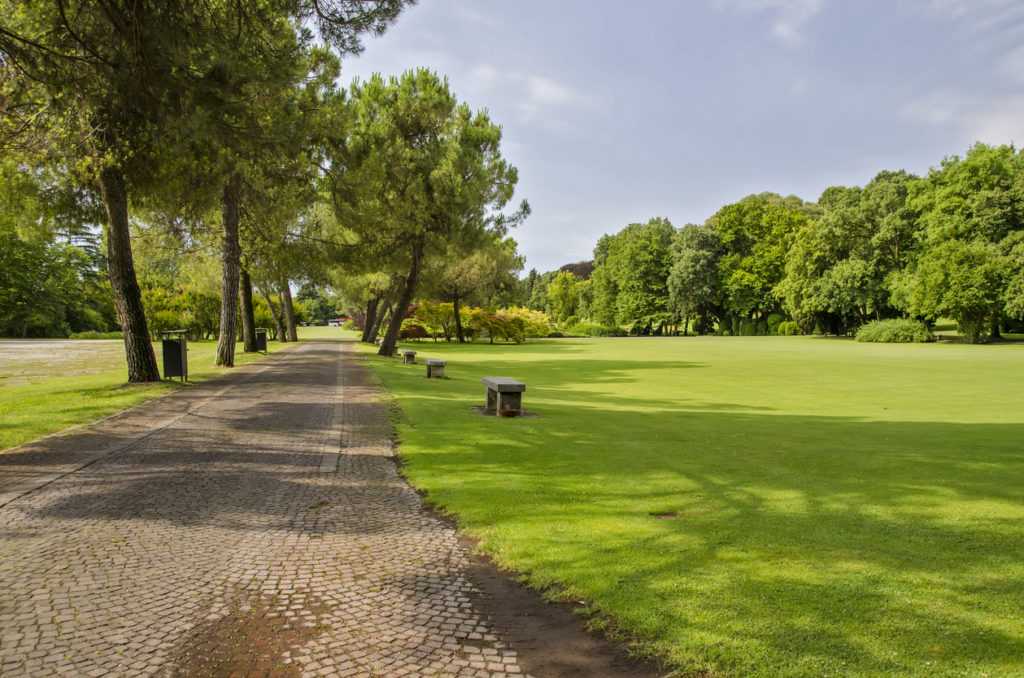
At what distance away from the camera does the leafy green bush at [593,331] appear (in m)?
73.2

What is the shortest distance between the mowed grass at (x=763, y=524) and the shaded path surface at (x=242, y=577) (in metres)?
0.48

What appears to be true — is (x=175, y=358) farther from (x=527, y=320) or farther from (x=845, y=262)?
(x=845, y=262)

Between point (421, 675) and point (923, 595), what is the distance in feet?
9.50

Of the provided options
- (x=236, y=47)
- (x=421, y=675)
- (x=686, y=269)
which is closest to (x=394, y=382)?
(x=236, y=47)

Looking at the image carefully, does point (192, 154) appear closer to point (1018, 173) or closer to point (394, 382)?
point (394, 382)

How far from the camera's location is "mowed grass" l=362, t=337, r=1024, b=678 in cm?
279

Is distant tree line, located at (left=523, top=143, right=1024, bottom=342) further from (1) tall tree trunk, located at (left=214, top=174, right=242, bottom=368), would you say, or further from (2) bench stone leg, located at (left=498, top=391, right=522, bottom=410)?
(1) tall tree trunk, located at (left=214, top=174, right=242, bottom=368)

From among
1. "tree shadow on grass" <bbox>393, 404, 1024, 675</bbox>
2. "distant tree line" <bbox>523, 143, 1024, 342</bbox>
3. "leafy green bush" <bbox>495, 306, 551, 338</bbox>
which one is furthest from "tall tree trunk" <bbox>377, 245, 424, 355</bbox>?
"distant tree line" <bbox>523, 143, 1024, 342</bbox>

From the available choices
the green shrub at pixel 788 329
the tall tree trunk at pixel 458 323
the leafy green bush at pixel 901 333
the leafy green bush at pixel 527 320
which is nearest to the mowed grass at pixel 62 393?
the tall tree trunk at pixel 458 323

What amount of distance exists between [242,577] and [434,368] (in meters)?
13.6

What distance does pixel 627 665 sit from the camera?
8.75ft

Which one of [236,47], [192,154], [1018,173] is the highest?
[1018,173]

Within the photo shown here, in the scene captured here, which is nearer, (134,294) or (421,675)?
(421,675)

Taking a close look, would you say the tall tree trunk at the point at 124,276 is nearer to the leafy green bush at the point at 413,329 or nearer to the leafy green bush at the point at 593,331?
the leafy green bush at the point at 413,329
